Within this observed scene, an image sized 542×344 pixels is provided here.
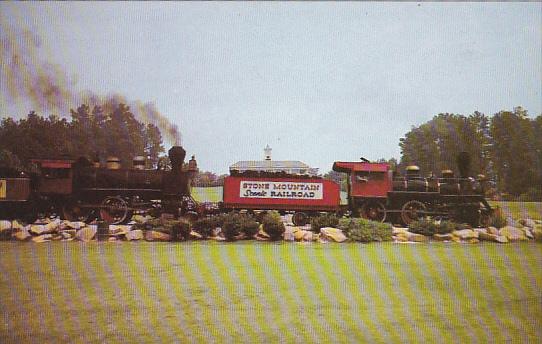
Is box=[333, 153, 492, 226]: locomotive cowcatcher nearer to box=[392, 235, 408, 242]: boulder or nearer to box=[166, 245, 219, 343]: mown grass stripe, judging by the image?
box=[392, 235, 408, 242]: boulder

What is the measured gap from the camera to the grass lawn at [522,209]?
438 centimetres

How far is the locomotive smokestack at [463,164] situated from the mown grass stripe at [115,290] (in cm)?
382

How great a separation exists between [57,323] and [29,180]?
9.79ft

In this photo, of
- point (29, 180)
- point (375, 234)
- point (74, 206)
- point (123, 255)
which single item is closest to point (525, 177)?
point (375, 234)

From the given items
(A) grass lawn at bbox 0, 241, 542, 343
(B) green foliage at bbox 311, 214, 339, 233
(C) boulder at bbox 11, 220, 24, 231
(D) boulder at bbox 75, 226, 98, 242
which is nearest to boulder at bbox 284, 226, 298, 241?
(B) green foliage at bbox 311, 214, 339, 233

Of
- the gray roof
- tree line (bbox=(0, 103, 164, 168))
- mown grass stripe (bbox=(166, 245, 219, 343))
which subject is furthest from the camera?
the gray roof

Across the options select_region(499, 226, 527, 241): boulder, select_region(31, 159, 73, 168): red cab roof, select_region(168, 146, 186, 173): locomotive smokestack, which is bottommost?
select_region(499, 226, 527, 241): boulder

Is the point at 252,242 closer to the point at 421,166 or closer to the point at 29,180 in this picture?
the point at 421,166

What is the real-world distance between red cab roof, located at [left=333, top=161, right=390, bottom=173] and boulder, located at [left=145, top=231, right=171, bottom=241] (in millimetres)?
2426

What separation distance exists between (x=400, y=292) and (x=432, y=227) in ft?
6.48

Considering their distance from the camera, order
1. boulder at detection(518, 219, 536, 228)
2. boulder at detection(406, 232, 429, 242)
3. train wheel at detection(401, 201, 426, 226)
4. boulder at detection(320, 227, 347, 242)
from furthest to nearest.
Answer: train wheel at detection(401, 201, 426, 226) → boulder at detection(320, 227, 347, 242) → boulder at detection(406, 232, 429, 242) → boulder at detection(518, 219, 536, 228)

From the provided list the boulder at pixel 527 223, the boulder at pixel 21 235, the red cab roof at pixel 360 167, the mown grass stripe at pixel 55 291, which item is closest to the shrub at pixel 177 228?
the mown grass stripe at pixel 55 291

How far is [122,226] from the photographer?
5461 millimetres

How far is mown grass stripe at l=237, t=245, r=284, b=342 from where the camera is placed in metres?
3.01
